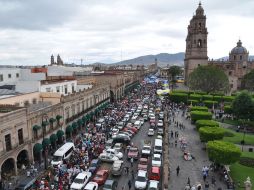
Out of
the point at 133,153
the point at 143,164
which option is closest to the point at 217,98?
the point at 133,153

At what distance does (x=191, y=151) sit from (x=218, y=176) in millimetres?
7010

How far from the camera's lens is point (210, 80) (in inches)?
2965

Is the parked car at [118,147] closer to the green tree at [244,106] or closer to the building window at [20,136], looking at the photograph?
the building window at [20,136]

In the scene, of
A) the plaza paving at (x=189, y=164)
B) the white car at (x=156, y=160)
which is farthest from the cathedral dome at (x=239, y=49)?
the white car at (x=156, y=160)

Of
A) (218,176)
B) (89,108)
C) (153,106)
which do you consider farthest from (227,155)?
(153,106)

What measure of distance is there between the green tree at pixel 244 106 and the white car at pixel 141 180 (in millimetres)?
26528

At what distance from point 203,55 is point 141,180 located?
2989 inches

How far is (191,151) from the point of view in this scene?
34.8m

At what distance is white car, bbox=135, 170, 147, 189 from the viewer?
2417 centimetres

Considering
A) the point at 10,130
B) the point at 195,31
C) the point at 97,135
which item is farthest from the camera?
the point at 195,31

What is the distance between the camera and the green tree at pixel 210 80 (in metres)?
74.2

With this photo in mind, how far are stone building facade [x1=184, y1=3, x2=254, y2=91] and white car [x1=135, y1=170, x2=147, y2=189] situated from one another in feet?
241

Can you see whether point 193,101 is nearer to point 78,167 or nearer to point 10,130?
point 78,167

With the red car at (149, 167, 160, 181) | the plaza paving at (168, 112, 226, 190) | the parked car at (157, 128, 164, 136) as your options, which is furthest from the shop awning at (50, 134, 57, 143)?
the parked car at (157, 128, 164, 136)
